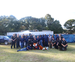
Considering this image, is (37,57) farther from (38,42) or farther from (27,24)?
(27,24)

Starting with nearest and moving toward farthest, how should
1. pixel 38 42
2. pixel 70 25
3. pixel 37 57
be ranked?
1. pixel 37 57
2. pixel 38 42
3. pixel 70 25

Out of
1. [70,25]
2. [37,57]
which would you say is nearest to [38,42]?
[37,57]

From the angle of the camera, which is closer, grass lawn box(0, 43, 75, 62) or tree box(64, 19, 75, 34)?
grass lawn box(0, 43, 75, 62)

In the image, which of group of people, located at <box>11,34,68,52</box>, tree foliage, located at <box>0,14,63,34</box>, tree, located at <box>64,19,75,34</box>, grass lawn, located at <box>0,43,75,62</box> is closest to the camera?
grass lawn, located at <box>0,43,75,62</box>

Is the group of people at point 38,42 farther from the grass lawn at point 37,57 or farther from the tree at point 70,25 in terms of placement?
the tree at point 70,25

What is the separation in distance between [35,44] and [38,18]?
4770cm

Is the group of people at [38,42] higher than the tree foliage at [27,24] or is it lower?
lower

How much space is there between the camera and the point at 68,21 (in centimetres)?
4788

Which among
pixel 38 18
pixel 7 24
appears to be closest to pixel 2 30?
pixel 7 24

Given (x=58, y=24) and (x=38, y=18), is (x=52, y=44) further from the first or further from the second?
(x=38, y=18)

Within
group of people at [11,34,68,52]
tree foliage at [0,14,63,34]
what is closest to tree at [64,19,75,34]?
tree foliage at [0,14,63,34]

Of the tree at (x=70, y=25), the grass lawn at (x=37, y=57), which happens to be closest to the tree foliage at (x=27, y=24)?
the tree at (x=70, y=25)

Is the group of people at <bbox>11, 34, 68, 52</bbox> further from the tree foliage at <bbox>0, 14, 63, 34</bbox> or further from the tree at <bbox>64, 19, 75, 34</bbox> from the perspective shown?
the tree at <bbox>64, 19, 75, 34</bbox>

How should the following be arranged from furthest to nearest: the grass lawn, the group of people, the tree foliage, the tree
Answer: the tree
the tree foliage
the group of people
the grass lawn
